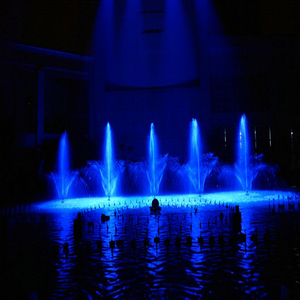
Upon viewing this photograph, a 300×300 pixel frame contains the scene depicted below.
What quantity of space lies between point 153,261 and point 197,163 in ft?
102

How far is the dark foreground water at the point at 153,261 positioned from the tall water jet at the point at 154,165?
1984 centimetres

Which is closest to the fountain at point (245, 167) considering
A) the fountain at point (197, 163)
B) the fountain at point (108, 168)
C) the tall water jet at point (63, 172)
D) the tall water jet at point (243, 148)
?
the tall water jet at point (243, 148)

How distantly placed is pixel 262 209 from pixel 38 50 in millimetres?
31706

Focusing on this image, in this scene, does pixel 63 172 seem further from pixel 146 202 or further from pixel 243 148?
pixel 243 148

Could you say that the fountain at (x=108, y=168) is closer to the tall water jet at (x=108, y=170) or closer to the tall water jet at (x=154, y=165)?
the tall water jet at (x=108, y=170)

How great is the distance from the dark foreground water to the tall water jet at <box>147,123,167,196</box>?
1984cm

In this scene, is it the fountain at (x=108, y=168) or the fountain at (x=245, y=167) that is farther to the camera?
the fountain at (x=245, y=167)

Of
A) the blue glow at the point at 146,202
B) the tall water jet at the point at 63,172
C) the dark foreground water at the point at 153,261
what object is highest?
the tall water jet at the point at 63,172

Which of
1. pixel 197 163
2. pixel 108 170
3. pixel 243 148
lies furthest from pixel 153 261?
pixel 243 148

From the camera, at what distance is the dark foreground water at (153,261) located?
7.96 metres

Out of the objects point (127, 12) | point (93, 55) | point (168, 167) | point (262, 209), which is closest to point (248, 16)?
point (127, 12)

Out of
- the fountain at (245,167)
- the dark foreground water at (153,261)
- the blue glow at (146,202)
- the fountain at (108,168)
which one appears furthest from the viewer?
the fountain at (245,167)

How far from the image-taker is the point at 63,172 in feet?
129

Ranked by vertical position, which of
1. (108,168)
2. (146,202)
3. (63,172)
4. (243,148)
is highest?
(243,148)
